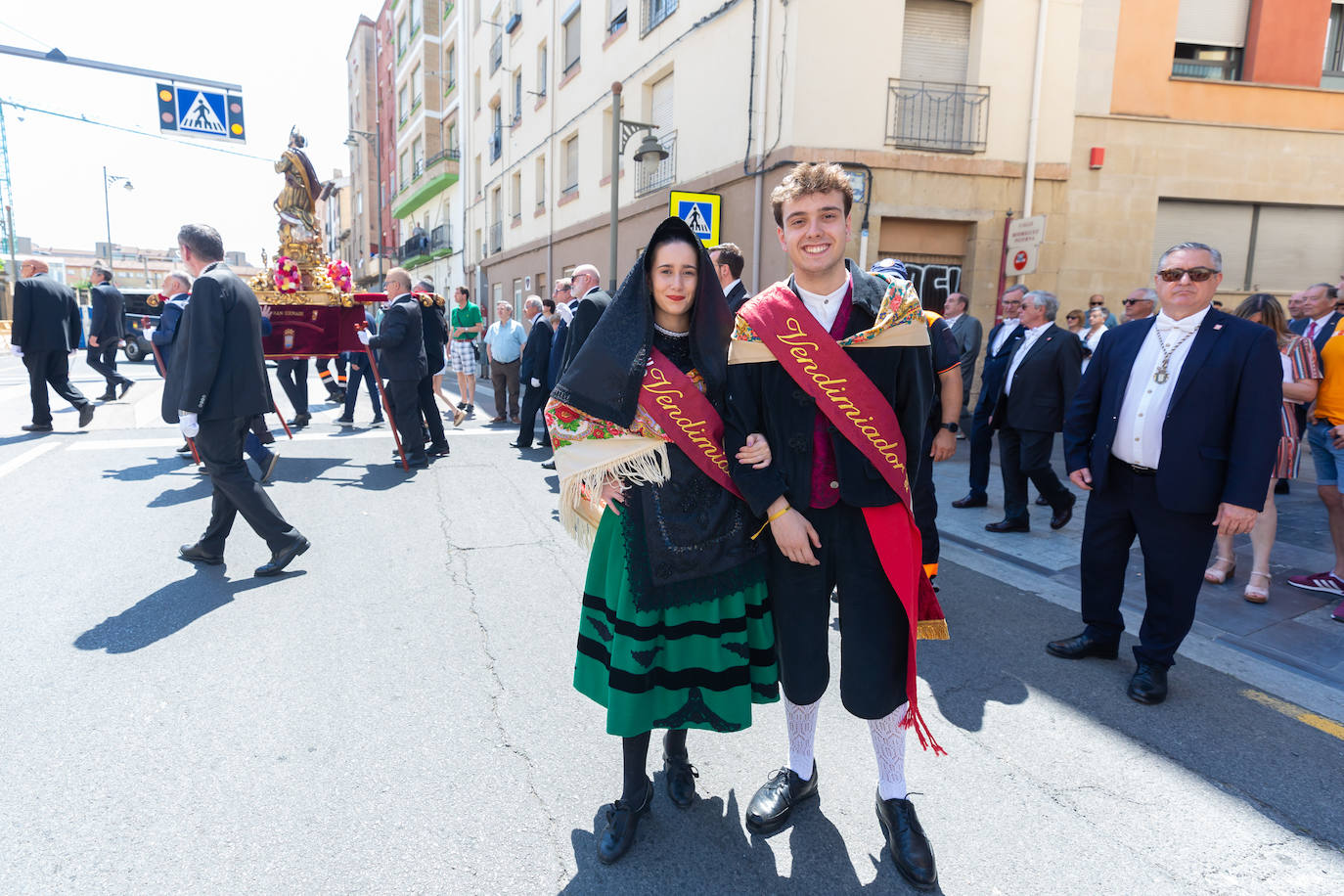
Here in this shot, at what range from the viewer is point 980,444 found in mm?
6441

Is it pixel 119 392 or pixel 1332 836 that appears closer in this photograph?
pixel 1332 836

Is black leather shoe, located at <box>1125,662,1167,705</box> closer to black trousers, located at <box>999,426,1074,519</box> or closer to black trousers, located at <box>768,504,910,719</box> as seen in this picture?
black trousers, located at <box>768,504,910,719</box>

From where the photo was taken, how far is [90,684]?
315cm

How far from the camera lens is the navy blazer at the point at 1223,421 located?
297cm

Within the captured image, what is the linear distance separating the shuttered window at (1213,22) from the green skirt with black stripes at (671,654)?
44.2 ft

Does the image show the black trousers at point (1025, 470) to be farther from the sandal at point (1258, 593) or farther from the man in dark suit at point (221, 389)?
the man in dark suit at point (221, 389)

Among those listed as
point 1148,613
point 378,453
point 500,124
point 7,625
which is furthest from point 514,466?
point 500,124

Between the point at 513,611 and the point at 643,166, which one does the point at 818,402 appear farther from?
the point at 643,166

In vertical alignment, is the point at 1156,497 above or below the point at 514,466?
above

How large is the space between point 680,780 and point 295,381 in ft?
31.0

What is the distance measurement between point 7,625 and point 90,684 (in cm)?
103

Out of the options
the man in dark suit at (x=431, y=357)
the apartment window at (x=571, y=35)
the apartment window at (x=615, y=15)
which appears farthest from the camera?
the apartment window at (x=571, y=35)

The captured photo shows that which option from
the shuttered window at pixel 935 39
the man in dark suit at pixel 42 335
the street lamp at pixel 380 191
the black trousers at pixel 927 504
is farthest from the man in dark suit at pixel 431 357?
the street lamp at pixel 380 191

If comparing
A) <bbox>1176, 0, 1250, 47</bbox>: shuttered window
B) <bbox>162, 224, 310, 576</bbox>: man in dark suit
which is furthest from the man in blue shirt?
<bbox>1176, 0, 1250, 47</bbox>: shuttered window
